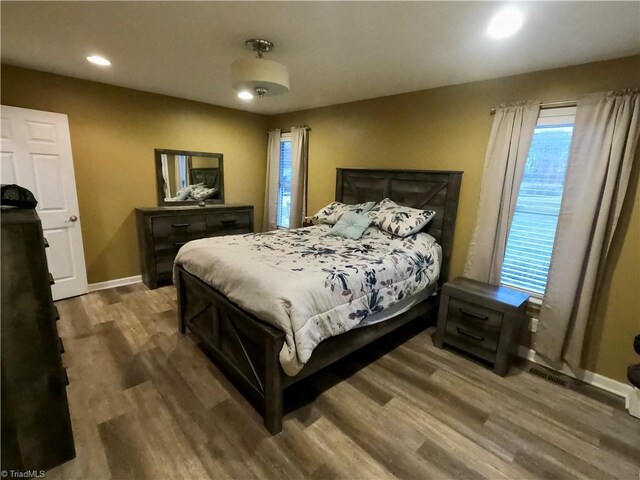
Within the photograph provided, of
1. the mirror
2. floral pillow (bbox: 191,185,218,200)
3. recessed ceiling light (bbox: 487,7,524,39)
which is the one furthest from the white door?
recessed ceiling light (bbox: 487,7,524,39)

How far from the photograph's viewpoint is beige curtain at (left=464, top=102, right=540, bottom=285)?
8.07 feet

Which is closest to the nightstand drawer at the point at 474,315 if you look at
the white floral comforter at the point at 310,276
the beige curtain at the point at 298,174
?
the white floral comforter at the point at 310,276

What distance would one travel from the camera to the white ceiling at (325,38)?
165 centimetres

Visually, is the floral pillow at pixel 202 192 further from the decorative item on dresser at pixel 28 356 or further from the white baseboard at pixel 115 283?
the decorative item on dresser at pixel 28 356

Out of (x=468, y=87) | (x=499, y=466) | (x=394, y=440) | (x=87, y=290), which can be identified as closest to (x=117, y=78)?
(x=87, y=290)

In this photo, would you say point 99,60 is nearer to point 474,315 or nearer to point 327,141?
point 327,141

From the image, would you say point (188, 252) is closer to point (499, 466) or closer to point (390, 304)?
point (390, 304)

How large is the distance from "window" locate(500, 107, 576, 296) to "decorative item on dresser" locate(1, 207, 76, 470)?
10.5 ft

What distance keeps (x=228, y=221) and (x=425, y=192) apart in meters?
2.61

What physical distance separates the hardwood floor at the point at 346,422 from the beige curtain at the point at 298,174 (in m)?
2.42

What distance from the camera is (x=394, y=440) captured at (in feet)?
5.69

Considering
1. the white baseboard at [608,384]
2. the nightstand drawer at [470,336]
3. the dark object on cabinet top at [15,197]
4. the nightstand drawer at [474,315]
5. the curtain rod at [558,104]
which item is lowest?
the white baseboard at [608,384]

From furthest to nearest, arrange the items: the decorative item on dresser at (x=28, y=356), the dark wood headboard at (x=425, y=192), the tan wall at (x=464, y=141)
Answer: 1. the dark wood headboard at (x=425, y=192)
2. the tan wall at (x=464, y=141)
3. the decorative item on dresser at (x=28, y=356)

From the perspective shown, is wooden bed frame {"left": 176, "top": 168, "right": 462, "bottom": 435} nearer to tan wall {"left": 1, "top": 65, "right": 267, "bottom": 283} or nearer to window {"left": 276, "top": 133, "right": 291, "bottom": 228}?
window {"left": 276, "top": 133, "right": 291, "bottom": 228}
